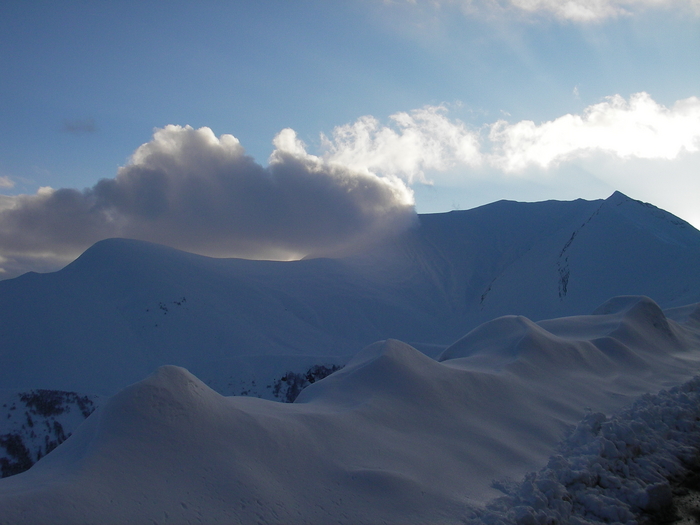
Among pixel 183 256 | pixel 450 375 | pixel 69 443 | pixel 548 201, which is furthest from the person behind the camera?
pixel 548 201

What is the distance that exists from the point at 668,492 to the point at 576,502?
1075 millimetres

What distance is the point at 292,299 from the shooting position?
44.0 metres

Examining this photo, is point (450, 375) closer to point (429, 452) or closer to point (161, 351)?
point (429, 452)

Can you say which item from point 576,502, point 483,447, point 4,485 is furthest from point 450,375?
point 4,485

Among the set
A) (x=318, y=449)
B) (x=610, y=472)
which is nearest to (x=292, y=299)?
(x=318, y=449)

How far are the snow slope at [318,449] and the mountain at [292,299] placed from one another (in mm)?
19058

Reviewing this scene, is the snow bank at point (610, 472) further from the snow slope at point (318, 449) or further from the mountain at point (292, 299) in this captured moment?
the mountain at point (292, 299)

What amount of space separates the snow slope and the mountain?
19.1 metres

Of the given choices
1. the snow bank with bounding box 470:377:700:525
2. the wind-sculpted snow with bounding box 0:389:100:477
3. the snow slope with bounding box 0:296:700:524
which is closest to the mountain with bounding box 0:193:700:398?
the wind-sculpted snow with bounding box 0:389:100:477

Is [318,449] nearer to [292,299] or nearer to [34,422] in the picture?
[34,422]

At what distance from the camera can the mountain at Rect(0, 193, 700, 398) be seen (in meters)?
29.5

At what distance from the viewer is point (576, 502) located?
5074 mm

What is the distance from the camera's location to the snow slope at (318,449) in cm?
426

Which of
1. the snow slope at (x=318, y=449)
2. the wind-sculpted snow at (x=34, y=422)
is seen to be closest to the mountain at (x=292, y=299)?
the wind-sculpted snow at (x=34, y=422)
